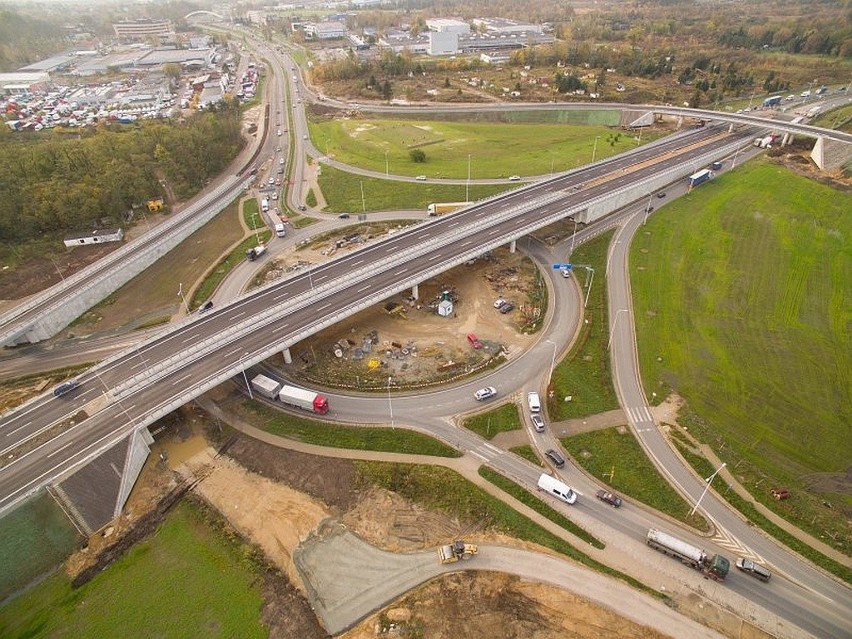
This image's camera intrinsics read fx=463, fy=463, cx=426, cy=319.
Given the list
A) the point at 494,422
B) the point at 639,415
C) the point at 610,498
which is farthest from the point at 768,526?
the point at 494,422

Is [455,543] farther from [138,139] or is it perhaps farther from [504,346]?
[138,139]

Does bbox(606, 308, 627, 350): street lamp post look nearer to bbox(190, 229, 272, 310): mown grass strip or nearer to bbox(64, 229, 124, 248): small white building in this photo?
bbox(190, 229, 272, 310): mown grass strip

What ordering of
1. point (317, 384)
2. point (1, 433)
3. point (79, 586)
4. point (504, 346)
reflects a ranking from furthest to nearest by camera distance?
point (504, 346), point (317, 384), point (1, 433), point (79, 586)

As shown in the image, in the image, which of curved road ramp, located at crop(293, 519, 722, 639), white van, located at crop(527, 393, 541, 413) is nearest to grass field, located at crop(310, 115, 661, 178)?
white van, located at crop(527, 393, 541, 413)

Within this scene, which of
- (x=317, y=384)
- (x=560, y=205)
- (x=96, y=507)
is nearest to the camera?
(x=96, y=507)

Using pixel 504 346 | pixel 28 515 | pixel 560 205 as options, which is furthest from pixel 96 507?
pixel 560 205

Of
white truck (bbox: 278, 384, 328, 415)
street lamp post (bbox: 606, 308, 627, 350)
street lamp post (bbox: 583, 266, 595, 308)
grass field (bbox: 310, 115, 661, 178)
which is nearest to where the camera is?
white truck (bbox: 278, 384, 328, 415)

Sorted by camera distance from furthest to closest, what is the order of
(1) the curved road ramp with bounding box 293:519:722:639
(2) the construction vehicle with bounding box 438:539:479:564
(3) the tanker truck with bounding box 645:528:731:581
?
(2) the construction vehicle with bounding box 438:539:479:564 < (3) the tanker truck with bounding box 645:528:731:581 < (1) the curved road ramp with bounding box 293:519:722:639
